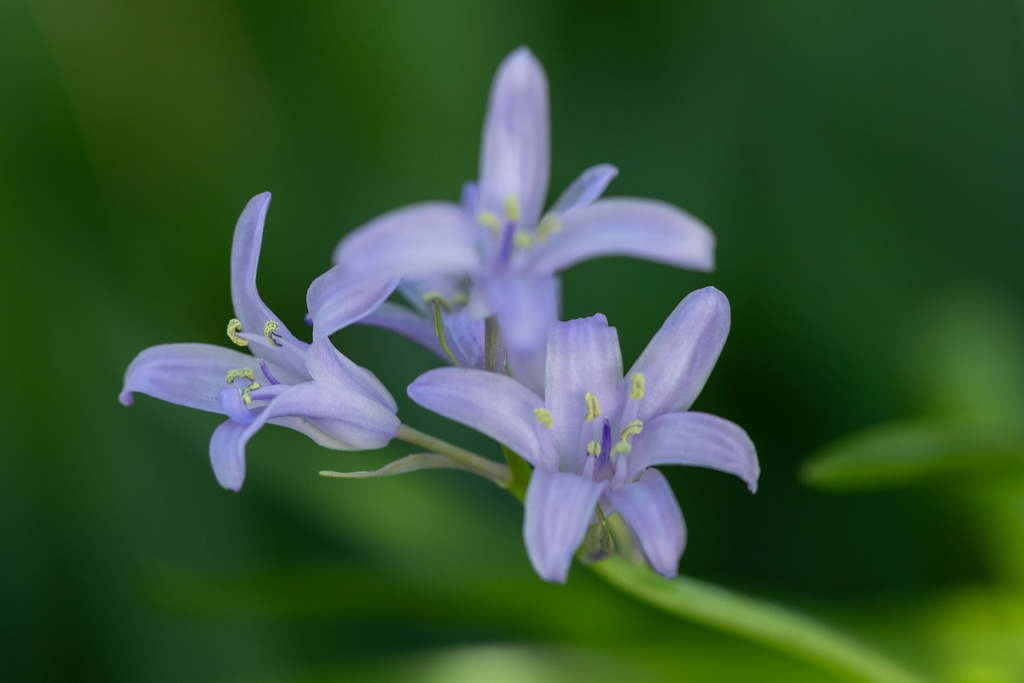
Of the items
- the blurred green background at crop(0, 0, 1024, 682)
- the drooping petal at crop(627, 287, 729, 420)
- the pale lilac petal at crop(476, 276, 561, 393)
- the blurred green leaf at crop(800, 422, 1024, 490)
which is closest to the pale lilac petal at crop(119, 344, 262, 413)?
the pale lilac petal at crop(476, 276, 561, 393)

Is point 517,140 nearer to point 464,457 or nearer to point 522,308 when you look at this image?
point 522,308

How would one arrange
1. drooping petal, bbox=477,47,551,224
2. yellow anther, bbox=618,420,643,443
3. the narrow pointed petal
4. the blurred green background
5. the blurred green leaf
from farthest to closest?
the blurred green background < the blurred green leaf < yellow anther, bbox=618,420,643,443 < drooping petal, bbox=477,47,551,224 < the narrow pointed petal

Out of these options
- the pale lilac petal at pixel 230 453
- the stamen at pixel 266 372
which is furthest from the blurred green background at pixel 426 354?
the pale lilac petal at pixel 230 453

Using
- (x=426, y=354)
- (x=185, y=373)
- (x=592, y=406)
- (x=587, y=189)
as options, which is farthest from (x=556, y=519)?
(x=426, y=354)

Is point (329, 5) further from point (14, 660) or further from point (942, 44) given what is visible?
point (14, 660)

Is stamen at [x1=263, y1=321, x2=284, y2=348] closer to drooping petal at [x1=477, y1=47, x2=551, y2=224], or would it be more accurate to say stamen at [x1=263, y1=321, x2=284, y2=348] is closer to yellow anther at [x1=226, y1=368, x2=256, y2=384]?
yellow anther at [x1=226, y1=368, x2=256, y2=384]

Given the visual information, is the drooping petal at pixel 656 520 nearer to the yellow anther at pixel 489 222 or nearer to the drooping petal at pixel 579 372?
the drooping petal at pixel 579 372
